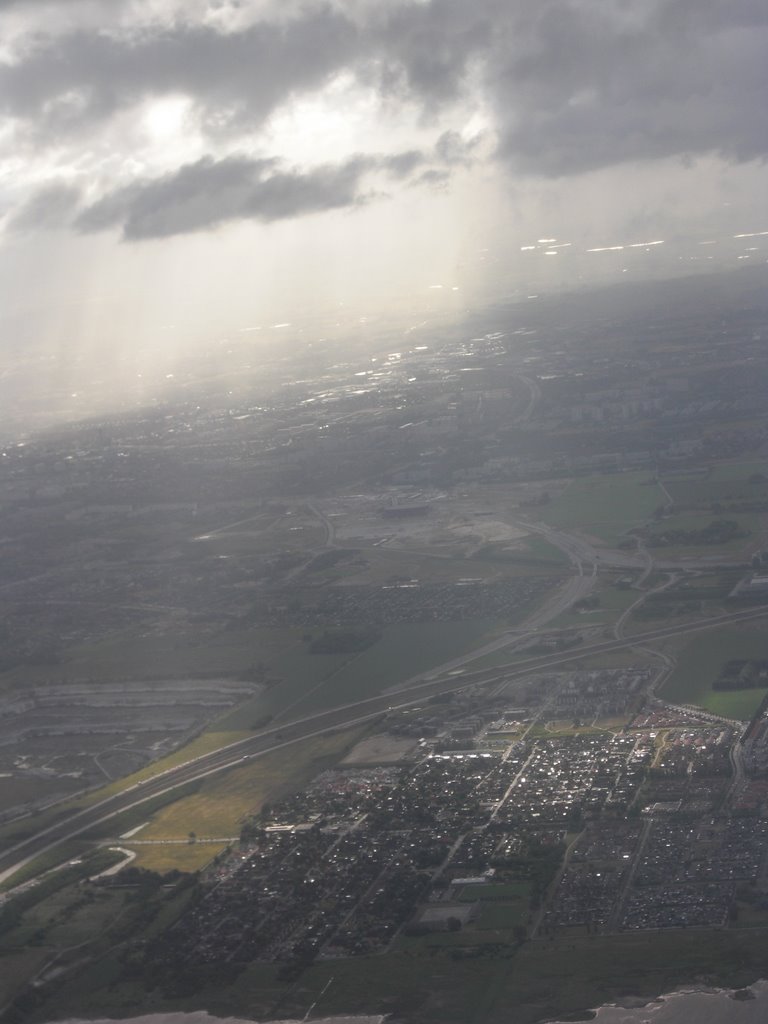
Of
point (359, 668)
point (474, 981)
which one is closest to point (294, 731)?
point (359, 668)

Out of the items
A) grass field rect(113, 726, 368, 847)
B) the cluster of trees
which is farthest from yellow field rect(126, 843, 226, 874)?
the cluster of trees

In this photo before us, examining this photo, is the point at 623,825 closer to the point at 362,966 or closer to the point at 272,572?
the point at 362,966

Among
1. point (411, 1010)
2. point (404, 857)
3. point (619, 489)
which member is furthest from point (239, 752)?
point (619, 489)

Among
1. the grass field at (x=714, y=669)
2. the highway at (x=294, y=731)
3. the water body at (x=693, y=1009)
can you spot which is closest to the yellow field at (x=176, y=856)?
the highway at (x=294, y=731)

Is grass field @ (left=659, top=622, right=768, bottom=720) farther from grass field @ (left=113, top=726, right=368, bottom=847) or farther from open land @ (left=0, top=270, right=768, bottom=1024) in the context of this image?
grass field @ (left=113, top=726, right=368, bottom=847)

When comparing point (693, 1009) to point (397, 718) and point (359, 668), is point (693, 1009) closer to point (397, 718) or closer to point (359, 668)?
point (397, 718)
